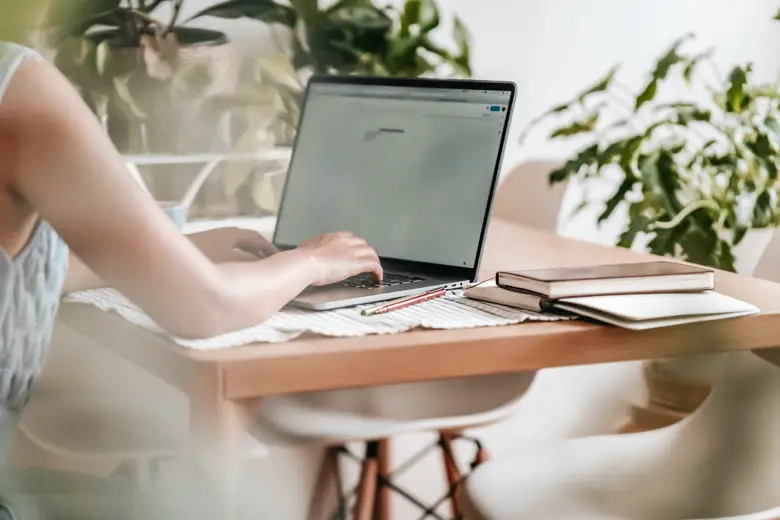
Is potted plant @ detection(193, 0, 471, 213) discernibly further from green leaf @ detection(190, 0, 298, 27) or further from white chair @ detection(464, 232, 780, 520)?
white chair @ detection(464, 232, 780, 520)

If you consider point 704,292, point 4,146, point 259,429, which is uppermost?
point 4,146

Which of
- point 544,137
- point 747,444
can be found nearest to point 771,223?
point 544,137

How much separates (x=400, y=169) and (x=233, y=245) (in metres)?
0.18

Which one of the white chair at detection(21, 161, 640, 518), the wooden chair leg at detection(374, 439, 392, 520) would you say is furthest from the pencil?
the wooden chair leg at detection(374, 439, 392, 520)

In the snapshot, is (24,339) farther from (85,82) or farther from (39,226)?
(85,82)

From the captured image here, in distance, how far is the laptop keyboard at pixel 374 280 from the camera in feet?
2.11

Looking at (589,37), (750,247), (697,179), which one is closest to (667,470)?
(750,247)

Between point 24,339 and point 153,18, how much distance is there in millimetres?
183

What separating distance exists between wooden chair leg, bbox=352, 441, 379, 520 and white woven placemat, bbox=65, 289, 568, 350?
0.41m

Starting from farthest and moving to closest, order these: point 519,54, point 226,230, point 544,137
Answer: point 544,137 < point 519,54 < point 226,230

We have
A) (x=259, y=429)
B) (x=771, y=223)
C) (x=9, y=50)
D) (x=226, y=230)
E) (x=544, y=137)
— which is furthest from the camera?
(x=544, y=137)

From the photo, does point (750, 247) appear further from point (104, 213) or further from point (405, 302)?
point (104, 213)

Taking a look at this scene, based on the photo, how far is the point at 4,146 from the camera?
0.81 feet

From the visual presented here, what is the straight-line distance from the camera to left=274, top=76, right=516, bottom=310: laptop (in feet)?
Answer: 2.31
